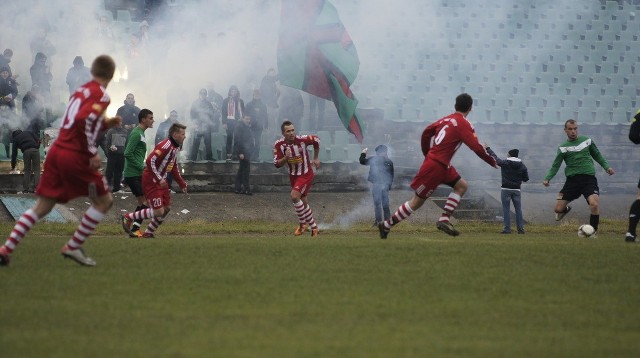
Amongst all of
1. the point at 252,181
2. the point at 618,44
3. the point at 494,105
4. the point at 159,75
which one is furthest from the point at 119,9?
the point at 618,44

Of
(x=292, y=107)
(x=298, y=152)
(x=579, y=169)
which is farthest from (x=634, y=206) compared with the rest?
(x=292, y=107)

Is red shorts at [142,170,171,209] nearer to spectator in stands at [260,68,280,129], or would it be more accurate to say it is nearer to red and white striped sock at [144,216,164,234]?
red and white striped sock at [144,216,164,234]

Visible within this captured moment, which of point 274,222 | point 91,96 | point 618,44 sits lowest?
point 274,222

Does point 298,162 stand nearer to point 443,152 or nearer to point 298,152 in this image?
point 298,152

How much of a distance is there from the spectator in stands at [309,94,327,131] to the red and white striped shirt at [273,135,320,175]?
24.6 ft

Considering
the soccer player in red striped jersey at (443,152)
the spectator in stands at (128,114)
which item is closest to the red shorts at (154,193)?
the soccer player in red striped jersey at (443,152)

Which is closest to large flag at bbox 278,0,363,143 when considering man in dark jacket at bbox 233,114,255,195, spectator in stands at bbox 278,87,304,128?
man in dark jacket at bbox 233,114,255,195

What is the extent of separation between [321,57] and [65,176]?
13.7m

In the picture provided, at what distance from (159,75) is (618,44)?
13.5 metres

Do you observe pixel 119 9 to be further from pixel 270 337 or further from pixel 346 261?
pixel 270 337

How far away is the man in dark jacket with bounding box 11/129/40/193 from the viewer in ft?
74.9

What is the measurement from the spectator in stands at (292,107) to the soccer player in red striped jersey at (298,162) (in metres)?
6.80

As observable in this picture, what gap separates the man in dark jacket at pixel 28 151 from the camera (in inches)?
899

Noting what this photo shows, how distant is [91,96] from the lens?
11297mm
